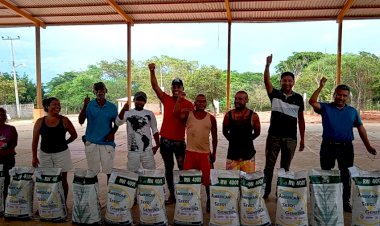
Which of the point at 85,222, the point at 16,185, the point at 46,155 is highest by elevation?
the point at 46,155

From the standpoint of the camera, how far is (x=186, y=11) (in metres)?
13.1

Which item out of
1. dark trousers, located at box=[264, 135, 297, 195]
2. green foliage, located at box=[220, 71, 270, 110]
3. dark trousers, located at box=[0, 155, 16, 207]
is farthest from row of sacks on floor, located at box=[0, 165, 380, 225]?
green foliage, located at box=[220, 71, 270, 110]

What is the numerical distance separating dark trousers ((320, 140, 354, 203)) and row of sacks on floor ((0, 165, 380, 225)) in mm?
642

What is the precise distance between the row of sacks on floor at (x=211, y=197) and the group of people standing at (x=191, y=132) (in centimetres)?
47

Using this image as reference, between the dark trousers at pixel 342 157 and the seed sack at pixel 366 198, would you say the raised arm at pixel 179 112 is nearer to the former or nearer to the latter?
the dark trousers at pixel 342 157

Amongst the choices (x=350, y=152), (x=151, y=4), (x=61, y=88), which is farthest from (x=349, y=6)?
(x=61, y=88)

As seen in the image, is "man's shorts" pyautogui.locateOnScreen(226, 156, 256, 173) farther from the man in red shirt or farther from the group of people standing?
the man in red shirt

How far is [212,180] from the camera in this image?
2.96 metres

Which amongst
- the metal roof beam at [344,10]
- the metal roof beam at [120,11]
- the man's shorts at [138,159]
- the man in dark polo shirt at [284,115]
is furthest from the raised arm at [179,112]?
the metal roof beam at [344,10]

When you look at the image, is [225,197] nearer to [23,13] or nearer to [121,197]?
[121,197]

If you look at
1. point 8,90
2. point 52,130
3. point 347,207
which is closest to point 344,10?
point 347,207

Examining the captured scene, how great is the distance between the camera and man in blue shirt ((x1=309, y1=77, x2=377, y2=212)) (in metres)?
3.49

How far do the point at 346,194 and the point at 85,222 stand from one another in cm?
254

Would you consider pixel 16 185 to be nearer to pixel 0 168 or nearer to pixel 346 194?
pixel 0 168
